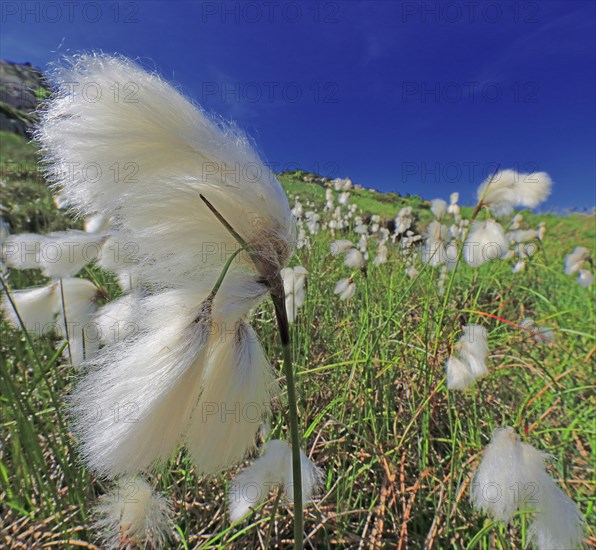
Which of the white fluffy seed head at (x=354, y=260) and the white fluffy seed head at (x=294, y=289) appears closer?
the white fluffy seed head at (x=294, y=289)

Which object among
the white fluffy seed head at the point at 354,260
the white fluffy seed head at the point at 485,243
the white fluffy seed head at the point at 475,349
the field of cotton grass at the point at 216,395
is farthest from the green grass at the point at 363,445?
the white fluffy seed head at the point at 354,260

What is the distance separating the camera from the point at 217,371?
1.71 feet

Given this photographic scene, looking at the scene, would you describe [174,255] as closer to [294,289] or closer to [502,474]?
[502,474]

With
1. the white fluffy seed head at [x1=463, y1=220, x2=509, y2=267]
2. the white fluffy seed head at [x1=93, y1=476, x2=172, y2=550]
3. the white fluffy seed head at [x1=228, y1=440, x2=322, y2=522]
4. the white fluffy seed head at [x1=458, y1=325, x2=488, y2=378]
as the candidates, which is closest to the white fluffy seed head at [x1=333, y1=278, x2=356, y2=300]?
the white fluffy seed head at [x1=463, y1=220, x2=509, y2=267]

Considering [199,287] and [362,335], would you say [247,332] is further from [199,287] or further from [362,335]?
[362,335]

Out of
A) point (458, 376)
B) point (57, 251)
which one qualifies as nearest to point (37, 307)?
point (57, 251)

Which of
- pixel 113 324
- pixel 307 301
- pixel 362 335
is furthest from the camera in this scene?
pixel 307 301

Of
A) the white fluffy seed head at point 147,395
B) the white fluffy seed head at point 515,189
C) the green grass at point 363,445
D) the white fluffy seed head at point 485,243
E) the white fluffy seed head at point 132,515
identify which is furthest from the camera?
the white fluffy seed head at point 485,243

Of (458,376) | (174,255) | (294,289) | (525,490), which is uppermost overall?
(174,255)

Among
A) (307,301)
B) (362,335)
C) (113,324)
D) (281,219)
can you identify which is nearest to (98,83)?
(281,219)

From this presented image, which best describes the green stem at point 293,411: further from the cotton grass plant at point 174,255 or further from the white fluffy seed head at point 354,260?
the white fluffy seed head at point 354,260

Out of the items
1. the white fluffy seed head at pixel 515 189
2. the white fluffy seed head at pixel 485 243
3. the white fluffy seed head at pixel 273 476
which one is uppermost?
the white fluffy seed head at pixel 515 189

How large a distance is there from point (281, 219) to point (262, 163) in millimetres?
89

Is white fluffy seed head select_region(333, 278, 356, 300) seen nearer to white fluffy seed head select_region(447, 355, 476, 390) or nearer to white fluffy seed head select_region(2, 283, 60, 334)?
white fluffy seed head select_region(447, 355, 476, 390)
